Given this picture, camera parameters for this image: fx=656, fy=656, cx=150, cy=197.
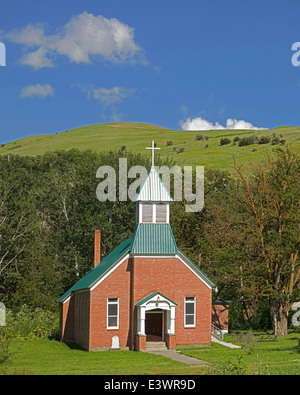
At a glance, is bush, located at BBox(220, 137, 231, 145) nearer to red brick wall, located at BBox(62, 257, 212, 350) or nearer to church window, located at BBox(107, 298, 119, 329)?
red brick wall, located at BBox(62, 257, 212, 350)

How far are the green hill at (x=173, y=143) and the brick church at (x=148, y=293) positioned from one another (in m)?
69.8

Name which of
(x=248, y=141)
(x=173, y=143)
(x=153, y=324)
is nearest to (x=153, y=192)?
(x=153, y=324)

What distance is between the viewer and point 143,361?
33.2 meters

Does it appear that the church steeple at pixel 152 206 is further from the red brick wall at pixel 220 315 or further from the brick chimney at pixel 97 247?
the red brick wall at pixel 220 315

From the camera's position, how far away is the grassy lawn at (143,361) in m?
27.1

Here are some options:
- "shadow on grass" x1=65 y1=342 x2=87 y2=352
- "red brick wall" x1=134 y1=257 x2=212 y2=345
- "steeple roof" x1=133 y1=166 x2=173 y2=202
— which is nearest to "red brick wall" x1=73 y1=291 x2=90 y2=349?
"shadow on grass" x1=65 y1=342 x2=87 y2=352

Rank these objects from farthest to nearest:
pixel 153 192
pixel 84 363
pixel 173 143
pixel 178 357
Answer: pixel 173 143 < pixel 153 192 < pixel 178 357 < pixel 84 363

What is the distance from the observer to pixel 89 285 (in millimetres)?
40844

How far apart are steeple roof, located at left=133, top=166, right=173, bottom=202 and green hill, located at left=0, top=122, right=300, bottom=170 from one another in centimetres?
6889

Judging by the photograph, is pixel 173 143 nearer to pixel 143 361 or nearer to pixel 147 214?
pixel 147 214

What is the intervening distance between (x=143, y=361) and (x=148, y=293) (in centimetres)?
783

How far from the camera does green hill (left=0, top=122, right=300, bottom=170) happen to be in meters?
126

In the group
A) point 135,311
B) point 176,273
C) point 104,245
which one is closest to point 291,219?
point 176,273
